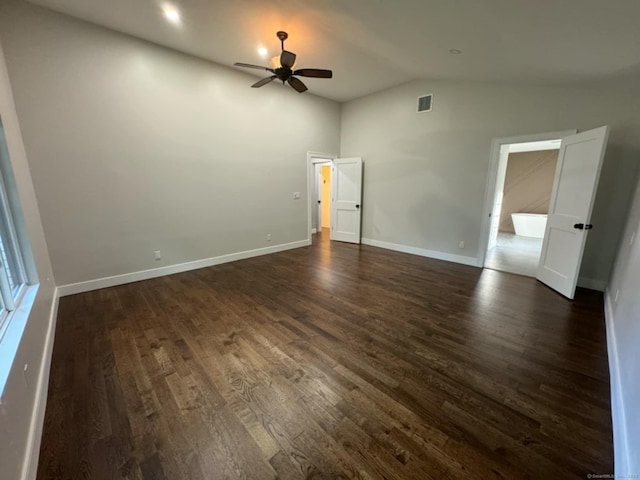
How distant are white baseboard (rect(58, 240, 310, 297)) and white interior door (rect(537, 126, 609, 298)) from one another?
453cm

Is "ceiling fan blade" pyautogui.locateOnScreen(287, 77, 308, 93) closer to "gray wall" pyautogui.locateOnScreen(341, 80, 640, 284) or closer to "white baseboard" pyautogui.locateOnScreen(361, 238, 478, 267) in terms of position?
"gray wall" pyautogui.locateOnScreen(341, 80, 640, 284)

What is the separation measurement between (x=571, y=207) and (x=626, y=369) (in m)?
2.44

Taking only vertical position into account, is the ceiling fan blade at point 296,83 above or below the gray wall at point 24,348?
above

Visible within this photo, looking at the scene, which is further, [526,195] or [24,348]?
[526,195]

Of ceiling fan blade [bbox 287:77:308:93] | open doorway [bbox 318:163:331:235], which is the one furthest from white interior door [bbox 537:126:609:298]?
open doorway [bbox 318:163:331:235]

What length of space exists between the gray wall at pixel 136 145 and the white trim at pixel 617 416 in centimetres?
483

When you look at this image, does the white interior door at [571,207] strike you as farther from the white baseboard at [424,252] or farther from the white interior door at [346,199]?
the white interior door at [346,199]

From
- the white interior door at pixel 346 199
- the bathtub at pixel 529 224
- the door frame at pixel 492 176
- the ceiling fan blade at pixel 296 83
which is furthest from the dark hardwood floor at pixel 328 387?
the bathtub at pixel 529 224

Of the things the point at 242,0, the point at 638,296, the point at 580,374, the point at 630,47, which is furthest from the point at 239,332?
the point at 630,47

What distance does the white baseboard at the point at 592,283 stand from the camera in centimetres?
351

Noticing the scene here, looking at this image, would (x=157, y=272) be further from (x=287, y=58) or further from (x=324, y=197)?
(x=324, y=197)

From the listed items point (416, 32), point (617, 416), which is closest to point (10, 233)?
point (416, 32)

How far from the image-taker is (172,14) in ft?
9.48

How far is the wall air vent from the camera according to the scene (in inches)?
184
